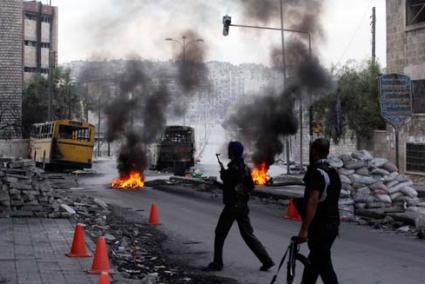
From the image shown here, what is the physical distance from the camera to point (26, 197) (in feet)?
40.4

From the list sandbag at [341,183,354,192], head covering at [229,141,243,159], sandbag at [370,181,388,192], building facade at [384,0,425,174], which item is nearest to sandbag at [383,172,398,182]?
sandbag at [370,181,388,192]

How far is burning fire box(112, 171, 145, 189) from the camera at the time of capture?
23.7 m

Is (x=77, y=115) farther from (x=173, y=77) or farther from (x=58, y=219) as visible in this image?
(x=58, y=219)

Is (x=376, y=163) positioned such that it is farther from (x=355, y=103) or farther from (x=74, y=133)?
(x=355, y=103)

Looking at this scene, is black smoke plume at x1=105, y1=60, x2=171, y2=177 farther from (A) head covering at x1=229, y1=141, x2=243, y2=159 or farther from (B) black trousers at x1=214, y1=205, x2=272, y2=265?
(A) head covering at x1=229, y1=141, x2=243, y2=159

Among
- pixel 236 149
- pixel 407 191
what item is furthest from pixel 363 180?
pixel 236 149

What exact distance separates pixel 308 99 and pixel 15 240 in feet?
66.8

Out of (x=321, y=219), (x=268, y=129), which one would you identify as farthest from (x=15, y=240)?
(x=268, y=129)

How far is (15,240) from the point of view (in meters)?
9.27

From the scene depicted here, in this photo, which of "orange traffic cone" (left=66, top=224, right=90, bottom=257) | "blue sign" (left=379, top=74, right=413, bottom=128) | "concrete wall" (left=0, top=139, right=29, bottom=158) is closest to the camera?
"orange traffic cone" (left=66, top=224, right=90, bottom=257)

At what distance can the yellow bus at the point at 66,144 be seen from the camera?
31.9 meters

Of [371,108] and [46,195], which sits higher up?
[371,108]

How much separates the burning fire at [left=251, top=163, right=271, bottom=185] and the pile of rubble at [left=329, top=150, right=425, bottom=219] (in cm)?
859

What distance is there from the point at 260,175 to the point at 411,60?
7710mm
